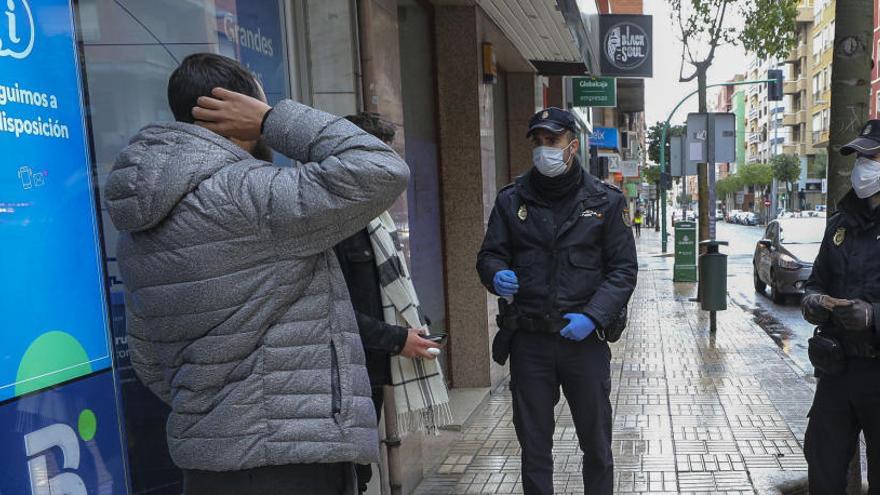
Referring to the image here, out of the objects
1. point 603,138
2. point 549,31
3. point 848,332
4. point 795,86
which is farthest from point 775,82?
point 795,86

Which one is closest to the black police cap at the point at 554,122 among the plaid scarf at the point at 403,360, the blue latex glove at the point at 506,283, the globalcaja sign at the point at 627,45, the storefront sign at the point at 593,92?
the blue latex glove at the point at 506,283

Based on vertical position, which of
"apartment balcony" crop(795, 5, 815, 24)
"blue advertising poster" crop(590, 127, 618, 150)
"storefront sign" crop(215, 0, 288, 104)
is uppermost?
"apartment balcony" crop(795, 5, 815, 24)

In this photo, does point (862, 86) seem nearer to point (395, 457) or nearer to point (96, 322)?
point (395, 457)

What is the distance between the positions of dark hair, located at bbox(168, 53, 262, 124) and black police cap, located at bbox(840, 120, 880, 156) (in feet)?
9.33

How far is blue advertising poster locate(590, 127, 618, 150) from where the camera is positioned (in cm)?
2184

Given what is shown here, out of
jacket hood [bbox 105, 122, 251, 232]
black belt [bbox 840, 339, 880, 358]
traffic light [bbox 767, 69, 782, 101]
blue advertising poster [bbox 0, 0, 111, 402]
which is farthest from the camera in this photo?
traffic light [bbox 767, 69, 782, 101]

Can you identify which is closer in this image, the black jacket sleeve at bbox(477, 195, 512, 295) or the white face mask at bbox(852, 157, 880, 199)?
the white face mask at bbox(852, 157, 880, 199)

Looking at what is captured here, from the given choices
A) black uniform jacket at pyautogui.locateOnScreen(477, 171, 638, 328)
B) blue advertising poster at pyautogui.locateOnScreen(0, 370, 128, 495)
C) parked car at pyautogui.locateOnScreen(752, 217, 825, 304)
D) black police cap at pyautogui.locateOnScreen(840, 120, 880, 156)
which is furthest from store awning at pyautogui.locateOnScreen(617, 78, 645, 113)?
blue advertising poster at pyautogui.locateOnScreen(0, 370, 128, 495)

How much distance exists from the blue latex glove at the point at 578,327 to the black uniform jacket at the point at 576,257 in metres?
0.04

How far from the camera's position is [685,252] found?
16188 mm

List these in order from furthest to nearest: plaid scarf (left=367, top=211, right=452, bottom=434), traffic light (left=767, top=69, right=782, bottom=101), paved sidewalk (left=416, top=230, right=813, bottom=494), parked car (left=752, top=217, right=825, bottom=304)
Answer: traffic light (left=767, top=69, right=782, bottom=101) < parked car (left=752, top=217, right=825, bottom=304) < paved sidewalk (left=416, top=230, right=813, bottom=494) < plaid scarf (left=367, top=211, right=452, bottom=434)

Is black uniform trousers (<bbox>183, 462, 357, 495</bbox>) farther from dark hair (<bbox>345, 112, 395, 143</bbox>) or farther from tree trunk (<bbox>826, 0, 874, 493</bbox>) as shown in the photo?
tree trunk (<bbox>826, 0, 874, 493</bbox>)

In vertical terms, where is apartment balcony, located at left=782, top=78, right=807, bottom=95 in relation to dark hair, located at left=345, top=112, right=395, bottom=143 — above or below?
above

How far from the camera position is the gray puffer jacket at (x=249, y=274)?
159 centimetres
